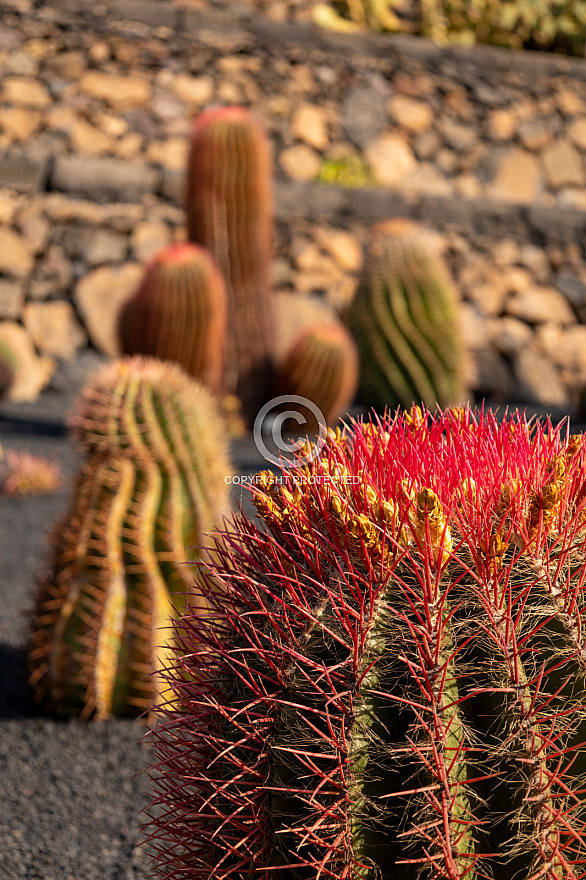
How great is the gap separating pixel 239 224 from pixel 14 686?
12.9 feet

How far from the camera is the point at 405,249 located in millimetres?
5914

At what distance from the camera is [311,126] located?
843 cm

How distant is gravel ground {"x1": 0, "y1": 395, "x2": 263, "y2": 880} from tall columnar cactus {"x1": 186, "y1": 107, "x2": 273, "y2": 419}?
3190 millimetres

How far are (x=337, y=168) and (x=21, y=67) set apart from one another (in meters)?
3.20

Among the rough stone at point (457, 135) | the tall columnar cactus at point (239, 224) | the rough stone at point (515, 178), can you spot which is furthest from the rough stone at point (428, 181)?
the tall columnar cactus at point (239, 224)

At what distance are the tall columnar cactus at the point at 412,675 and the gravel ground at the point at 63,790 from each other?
1.81 feet

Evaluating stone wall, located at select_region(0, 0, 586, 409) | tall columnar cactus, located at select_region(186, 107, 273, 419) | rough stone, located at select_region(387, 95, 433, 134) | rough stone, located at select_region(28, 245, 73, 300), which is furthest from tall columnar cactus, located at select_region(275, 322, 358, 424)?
rough stone, located at select_region(387, 95, 433, 134)

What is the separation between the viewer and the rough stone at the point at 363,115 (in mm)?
8594

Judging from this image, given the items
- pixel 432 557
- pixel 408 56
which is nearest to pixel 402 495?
pixel 432 557

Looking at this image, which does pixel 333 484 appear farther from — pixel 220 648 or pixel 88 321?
pixel 88 321

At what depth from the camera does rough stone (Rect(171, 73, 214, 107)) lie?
26.4 ft

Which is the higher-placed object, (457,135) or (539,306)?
(457,135)

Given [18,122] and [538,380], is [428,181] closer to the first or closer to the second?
Answer: [538,380]

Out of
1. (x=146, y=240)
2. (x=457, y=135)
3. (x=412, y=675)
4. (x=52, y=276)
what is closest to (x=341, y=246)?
(x=146, y=240)
